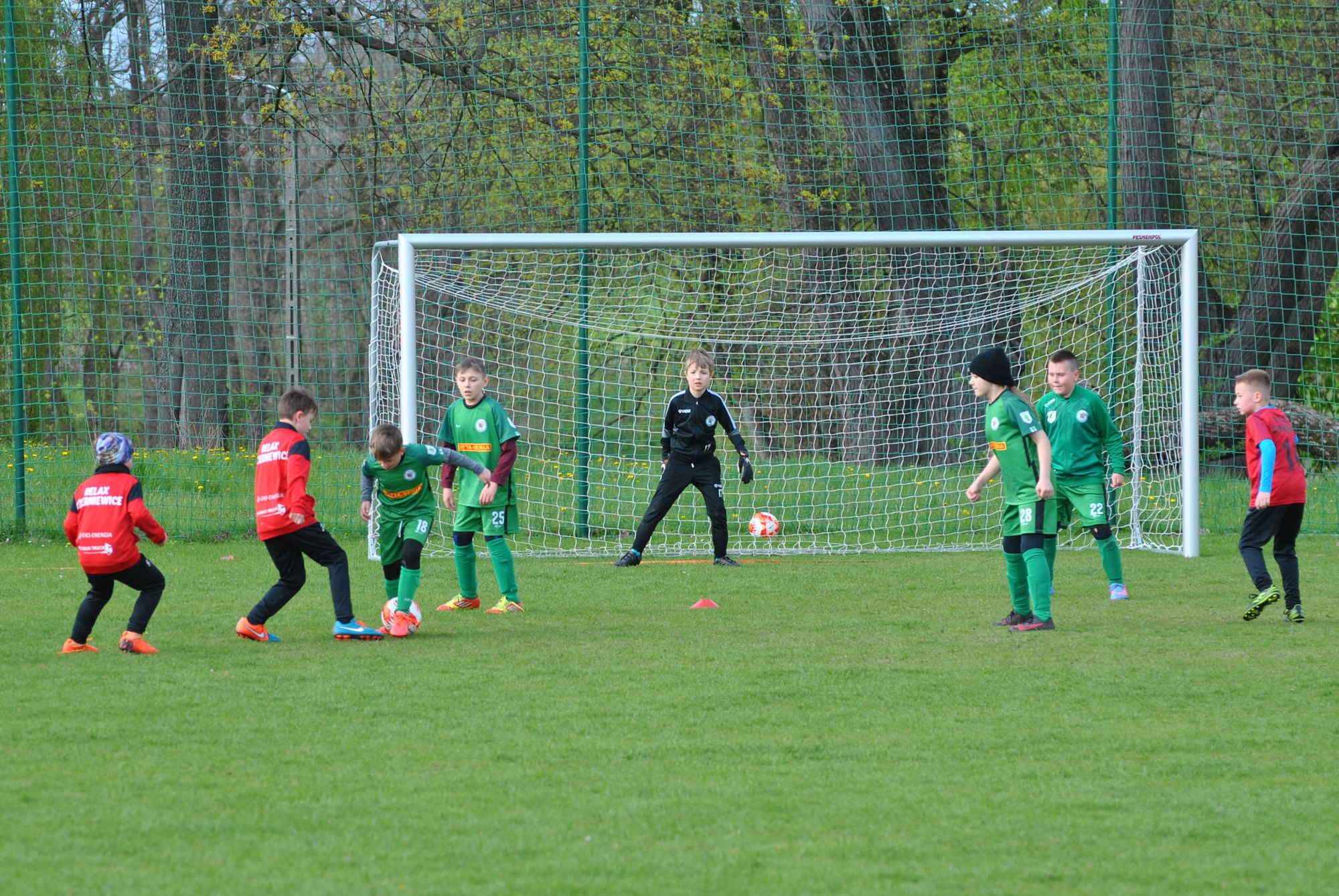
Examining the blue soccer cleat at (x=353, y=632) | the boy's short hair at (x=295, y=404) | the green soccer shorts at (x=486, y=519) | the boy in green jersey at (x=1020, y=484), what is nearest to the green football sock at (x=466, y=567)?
the green soccer shorts at (x=486, y=519)

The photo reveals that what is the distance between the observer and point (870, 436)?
12.7 m

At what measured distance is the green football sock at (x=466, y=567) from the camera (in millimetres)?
8047

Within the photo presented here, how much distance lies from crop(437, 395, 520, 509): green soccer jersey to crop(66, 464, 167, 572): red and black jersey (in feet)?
6.46

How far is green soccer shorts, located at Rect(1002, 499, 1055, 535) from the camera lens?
7051mm

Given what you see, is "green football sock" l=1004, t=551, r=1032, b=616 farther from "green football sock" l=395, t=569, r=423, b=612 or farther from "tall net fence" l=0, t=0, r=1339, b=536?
"tall net fence" l=0, t=0, r=1339, b=536

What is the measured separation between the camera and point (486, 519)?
800 cm

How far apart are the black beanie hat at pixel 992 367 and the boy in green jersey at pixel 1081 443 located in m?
1.00

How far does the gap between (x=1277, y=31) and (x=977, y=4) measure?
10.3 ft

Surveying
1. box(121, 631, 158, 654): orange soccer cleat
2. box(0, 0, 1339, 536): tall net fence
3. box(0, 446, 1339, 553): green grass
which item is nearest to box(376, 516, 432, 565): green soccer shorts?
box(121, 631, 158, 654): orange soccer cleat

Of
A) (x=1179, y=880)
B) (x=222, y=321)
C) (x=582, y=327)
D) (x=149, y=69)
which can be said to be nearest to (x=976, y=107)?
(x=582, y=327)

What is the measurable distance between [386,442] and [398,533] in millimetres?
534

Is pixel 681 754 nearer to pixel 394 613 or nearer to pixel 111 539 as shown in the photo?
pixel 394 613

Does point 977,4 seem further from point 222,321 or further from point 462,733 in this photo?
point 462,733

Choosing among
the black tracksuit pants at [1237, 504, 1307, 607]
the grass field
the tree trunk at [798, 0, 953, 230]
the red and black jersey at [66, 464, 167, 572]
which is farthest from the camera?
the tree trunk at [798, 0, 953, 230]
